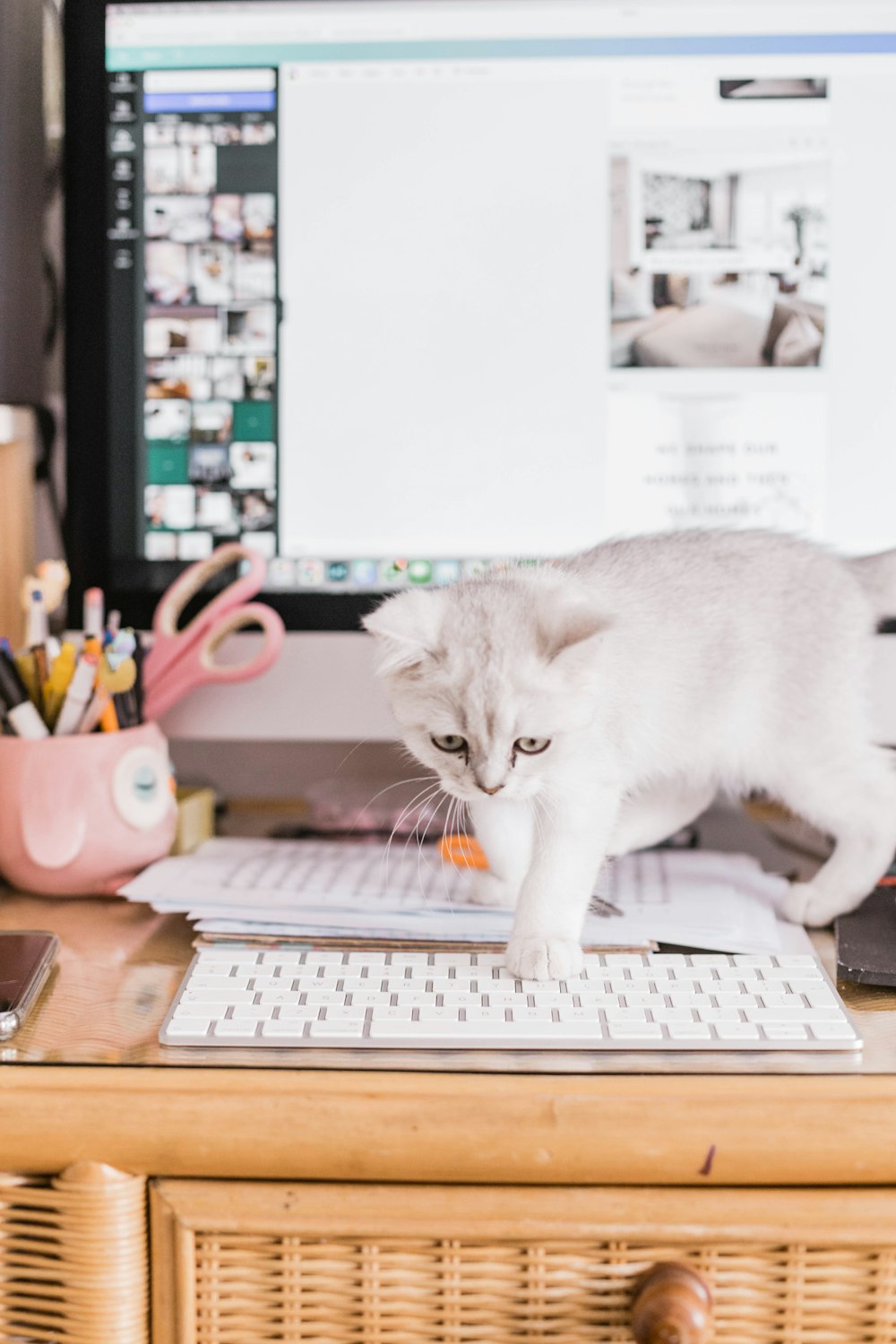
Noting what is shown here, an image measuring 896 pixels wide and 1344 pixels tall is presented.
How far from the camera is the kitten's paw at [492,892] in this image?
71 cm

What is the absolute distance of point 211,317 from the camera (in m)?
0.82

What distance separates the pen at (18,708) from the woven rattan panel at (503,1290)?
36 centimetres

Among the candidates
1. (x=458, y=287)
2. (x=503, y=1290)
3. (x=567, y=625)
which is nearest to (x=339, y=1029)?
(x=503, y=1290)

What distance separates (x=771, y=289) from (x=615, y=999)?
500 mm

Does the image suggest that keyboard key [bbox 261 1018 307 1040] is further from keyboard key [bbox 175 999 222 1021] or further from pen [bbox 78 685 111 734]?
pen [bbox 78 685 111 734]

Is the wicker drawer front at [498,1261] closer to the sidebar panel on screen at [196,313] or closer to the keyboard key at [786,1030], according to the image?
the keyboard key at [786,1030]

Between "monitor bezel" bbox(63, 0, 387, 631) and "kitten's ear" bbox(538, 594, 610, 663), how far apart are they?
0.23 m

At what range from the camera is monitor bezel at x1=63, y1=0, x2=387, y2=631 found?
0.81 metres

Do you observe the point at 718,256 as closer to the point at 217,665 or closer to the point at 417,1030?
the point at 217,665

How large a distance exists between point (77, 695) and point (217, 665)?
107 millimetres

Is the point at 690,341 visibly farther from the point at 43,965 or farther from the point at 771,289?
the point at 43,965

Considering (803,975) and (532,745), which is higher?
(532,745)

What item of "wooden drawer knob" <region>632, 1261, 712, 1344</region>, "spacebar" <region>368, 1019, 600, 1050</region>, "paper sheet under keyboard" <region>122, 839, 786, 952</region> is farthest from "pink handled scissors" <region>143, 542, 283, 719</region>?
"wooden drawer knob" <region>632, 1261, 712, 1344</region>

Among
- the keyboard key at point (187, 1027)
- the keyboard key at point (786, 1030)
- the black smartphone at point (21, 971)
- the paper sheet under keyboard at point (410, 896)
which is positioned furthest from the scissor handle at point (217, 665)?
the keyboard key at point (786, 1030)
